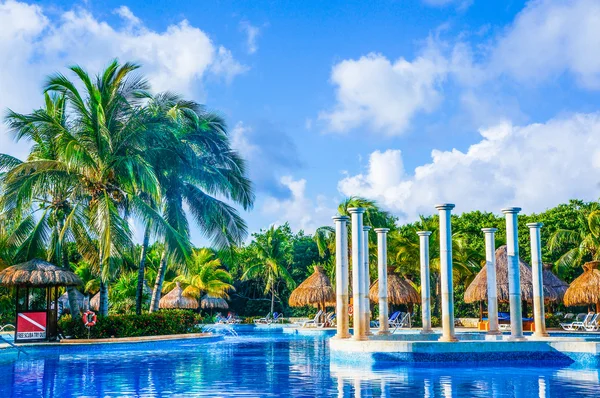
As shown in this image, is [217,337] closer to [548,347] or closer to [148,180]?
[148,180]

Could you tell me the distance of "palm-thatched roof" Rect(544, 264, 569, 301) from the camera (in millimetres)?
26630

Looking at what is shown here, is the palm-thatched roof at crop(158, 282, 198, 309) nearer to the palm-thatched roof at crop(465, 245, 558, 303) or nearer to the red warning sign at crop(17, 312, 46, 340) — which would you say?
the red warning sign at crop(17, 312, 46, 340)

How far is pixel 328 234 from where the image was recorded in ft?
109

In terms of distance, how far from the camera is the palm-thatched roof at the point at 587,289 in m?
24.6

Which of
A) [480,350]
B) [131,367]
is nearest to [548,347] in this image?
[480,350]

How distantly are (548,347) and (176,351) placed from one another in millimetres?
10061

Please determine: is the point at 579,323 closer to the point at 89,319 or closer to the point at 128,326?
the point at 128,326

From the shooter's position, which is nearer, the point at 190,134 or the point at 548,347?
the point at 548,347

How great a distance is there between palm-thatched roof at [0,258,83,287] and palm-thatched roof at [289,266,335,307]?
13.6m

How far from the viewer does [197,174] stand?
69.9ft

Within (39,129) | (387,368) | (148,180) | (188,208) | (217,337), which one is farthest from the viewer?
(217,337)

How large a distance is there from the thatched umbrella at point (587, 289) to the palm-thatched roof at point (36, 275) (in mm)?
17898

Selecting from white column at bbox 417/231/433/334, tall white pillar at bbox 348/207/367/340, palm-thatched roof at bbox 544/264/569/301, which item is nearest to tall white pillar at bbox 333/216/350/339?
tall white pillar at bbox 348/207/367/340

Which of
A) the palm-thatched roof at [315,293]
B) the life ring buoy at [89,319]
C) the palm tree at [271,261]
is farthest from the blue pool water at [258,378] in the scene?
the palm tree at [271,261]
